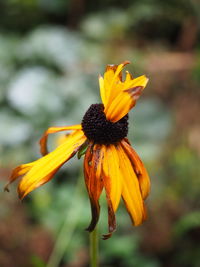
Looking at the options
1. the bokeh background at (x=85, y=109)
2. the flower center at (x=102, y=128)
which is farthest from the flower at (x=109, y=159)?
the bokeh background at (x=85, y=109)

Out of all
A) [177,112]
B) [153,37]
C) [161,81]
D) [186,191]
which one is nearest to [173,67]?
[161,81]

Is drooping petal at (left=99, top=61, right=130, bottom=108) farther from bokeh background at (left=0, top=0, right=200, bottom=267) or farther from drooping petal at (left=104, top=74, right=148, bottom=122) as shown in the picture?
bokeh background at (left=0, top=0, right=200, bottom=267)

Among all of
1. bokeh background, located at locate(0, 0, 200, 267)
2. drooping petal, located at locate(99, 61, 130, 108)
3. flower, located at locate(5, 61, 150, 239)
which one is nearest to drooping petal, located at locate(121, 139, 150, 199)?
flower, located at locate(5, 61, 150, 239)

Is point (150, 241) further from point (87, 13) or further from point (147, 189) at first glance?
point (87, 13)

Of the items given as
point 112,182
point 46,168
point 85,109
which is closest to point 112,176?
point 112,182

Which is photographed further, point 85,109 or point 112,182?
point 85,109

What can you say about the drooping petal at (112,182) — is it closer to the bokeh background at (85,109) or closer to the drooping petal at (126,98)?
the drooping petal at (126,98)

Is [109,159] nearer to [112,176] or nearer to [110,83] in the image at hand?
[112,176]
